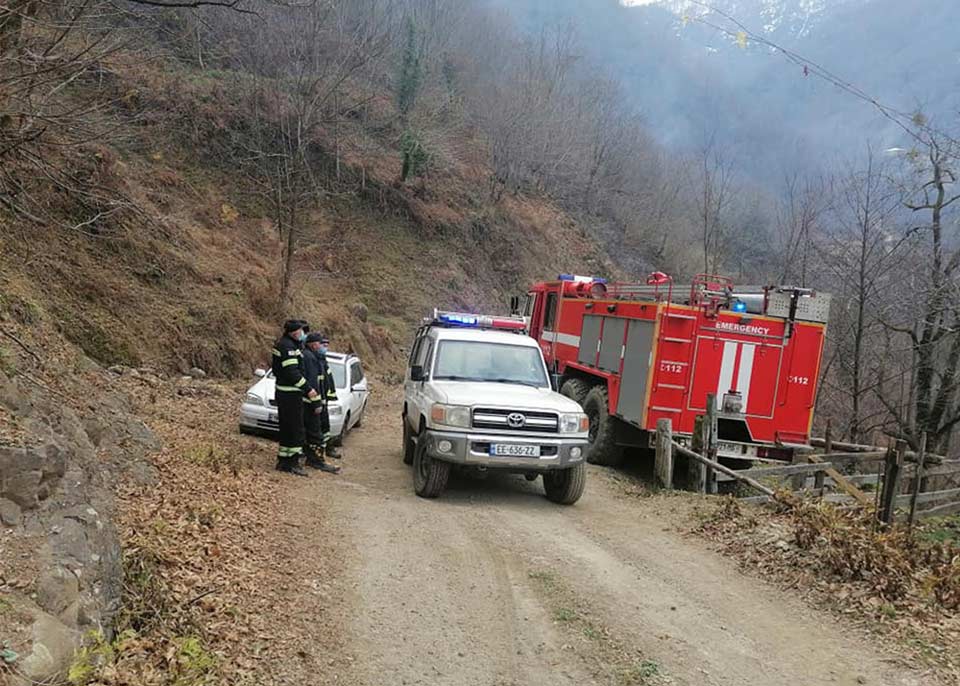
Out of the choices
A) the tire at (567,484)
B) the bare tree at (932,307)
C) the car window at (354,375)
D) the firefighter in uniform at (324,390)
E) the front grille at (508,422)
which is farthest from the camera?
the bare tree at (932,307)

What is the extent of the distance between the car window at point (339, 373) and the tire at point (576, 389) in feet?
13.6

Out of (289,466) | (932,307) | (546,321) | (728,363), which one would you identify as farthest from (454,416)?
(932,307)

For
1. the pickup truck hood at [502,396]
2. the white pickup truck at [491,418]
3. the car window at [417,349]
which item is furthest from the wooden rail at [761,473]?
the car window at [417,349]

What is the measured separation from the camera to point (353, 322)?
22656mm

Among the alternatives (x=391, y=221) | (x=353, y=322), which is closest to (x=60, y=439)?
(x=353, y=322)

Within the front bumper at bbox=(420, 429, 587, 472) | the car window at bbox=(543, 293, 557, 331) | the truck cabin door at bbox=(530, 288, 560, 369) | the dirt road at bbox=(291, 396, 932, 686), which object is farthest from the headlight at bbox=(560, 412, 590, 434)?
the car window at bbox=(543, 293, 557, 331)

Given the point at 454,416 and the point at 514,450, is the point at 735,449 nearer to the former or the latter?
the point at 514,450

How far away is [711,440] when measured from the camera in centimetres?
994

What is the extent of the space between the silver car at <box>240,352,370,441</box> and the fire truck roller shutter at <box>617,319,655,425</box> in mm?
4412

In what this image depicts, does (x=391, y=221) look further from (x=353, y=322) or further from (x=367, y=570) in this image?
(x=367, y=570)

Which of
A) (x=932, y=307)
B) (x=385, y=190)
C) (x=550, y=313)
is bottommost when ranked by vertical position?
(x=550, y=313)

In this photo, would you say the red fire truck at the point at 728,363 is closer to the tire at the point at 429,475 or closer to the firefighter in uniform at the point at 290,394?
the tire at the point at 429,475

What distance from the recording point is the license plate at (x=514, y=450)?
25.2 feet

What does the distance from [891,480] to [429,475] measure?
4688 mm
